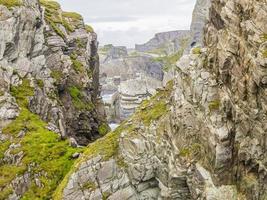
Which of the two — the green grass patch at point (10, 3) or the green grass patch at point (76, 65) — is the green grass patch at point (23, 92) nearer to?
the green grass patch at point (10, 3)

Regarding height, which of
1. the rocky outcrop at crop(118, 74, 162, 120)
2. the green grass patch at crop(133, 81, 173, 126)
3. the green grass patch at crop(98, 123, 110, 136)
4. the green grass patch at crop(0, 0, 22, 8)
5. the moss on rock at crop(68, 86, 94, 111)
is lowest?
the rocky outcrop at crop(118, 74, 162, 120)

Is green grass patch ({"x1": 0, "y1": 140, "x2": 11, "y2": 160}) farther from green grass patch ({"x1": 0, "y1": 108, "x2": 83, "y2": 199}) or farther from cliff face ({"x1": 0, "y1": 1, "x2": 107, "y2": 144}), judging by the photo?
cliff face ({"x1": 0, "y1": 1, "x2": 107, "y2": 144})

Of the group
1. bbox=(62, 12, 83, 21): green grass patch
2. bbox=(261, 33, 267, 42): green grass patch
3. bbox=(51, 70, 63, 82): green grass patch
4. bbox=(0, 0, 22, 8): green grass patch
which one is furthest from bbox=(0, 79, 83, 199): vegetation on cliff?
bbox=(62, 12, 83, 21): green grass patch

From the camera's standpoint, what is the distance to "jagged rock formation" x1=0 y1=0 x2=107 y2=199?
4666 centimetres

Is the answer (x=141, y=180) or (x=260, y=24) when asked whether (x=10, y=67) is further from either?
(x=260, y=24)

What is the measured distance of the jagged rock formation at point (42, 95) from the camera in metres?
46.7

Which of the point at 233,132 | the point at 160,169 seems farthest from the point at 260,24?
the point at 160,169

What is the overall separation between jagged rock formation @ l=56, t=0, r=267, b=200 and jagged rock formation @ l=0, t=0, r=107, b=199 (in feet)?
16.5

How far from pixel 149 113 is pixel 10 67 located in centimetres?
2386

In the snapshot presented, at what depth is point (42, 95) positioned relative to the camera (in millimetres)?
62125

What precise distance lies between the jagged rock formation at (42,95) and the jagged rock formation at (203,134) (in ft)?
16.5

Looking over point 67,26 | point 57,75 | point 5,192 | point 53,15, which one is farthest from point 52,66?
point 5,192

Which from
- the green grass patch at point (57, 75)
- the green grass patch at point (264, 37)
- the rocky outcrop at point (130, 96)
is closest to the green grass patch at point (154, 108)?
the green grass patch at point (264, 37)

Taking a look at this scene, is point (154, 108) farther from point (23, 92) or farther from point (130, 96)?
point (130, 96)
